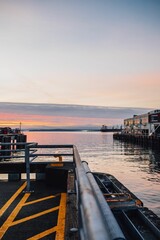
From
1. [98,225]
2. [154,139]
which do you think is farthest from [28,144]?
[154,139]

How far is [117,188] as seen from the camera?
7641 mm

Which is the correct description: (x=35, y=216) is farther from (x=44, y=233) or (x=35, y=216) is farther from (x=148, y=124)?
(x=148, y=124)

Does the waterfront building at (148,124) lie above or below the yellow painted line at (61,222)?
above

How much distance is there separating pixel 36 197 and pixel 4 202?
890 mm

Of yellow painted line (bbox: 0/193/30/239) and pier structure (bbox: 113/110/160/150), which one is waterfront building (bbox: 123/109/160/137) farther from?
yellow painted line (bbox: 0/193/30/239)

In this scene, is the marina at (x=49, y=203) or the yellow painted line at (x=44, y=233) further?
the yellow painted line at (x=44, y=233)

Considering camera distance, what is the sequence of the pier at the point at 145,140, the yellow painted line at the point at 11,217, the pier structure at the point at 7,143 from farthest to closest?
1. the pier at the point at 145,140
2. the pier structure at the point at 7,143
3. the yellow painted line at the point at 11,217

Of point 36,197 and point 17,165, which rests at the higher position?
point 17,165

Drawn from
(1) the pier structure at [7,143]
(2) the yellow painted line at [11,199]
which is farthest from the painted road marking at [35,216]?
(1) the pier structure at [7,143]

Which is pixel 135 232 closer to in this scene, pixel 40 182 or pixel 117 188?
pixel 117 188

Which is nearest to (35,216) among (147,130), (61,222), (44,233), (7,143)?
(61,222)

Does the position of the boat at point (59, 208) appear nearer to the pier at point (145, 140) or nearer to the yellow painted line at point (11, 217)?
the yellow painted line at point (11, 217)

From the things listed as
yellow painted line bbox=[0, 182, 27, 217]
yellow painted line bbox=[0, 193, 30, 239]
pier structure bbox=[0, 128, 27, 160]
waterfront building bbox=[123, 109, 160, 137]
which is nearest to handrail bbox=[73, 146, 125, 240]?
yellow painted line bbox=[0, 193, 30, 239]

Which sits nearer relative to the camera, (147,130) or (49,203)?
(49,203)
